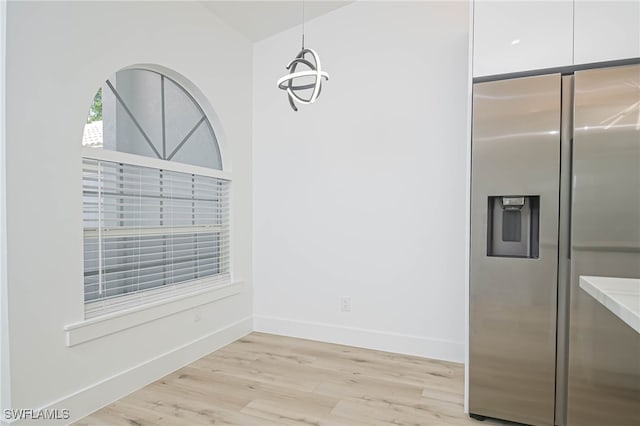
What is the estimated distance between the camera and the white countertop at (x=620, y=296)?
36.7 inches

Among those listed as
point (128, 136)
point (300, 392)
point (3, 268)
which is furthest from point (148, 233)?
point (300, 392)

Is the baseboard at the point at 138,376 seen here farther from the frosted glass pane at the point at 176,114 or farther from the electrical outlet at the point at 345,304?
the frosted glass pane at the point at 176,114

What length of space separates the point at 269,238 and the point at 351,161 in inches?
44.4

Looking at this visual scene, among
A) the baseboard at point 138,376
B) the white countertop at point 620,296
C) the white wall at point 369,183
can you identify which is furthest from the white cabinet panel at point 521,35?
the baseboard at point 138,376

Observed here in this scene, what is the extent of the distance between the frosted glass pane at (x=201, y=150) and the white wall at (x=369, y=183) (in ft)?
1.54

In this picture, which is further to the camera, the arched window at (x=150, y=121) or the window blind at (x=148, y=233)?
the arched window at (x=150, y=121)

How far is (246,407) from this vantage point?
7.62 feet

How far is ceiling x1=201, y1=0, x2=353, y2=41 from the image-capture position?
316 cm

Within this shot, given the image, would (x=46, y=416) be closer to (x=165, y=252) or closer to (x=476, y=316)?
(x=165, y=252)

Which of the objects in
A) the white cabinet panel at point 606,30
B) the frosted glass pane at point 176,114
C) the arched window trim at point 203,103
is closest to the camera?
the white cabinet panel at point 606,30

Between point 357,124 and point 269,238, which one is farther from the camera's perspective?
point 269,238

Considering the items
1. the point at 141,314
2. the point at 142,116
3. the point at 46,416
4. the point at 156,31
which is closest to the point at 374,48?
the point at 156,31

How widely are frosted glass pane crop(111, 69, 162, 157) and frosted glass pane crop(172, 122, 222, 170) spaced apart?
10.0 inches

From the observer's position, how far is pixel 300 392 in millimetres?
2520
